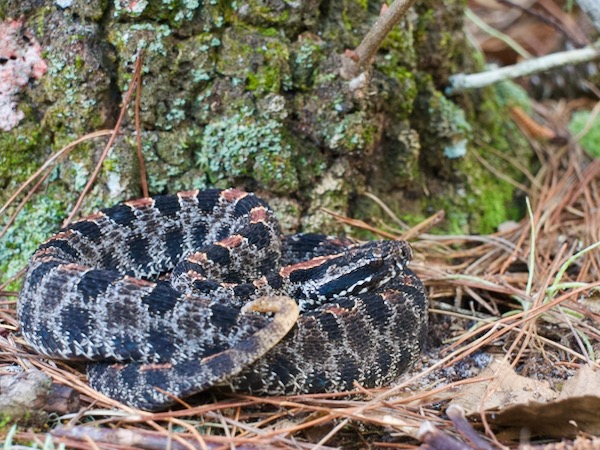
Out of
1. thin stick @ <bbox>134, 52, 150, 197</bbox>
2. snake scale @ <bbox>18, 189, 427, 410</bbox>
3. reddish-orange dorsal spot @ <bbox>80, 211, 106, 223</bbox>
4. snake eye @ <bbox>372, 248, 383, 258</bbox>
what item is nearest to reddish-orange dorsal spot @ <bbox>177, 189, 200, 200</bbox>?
snake scale @ <bbox>18, 189, 427, 410</bbox>

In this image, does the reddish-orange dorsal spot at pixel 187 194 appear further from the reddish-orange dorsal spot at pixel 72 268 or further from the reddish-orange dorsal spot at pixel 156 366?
the reddish-orange dorsal spot at pixel 156 366

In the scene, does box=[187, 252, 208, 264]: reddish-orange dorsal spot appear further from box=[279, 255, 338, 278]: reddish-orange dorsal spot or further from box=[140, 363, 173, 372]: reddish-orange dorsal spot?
box=[140, 363, 173, 372]: reddish-orange dorsal spot

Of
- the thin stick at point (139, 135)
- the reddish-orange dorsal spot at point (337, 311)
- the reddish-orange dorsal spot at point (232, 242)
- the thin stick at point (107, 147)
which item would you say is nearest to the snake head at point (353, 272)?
the reddish-orange dorsal spot at point (337, 311)

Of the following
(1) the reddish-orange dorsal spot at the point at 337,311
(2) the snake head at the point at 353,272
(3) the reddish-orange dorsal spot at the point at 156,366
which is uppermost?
(2) the snake head at the point at 353,272

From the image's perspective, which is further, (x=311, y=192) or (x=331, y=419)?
(x=311, y=192)

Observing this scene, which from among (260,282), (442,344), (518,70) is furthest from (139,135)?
(518,70)

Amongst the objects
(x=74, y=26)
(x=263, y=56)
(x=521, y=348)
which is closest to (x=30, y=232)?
(x=74, y=26)

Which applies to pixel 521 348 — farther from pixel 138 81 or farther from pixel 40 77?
pixel 40 77
